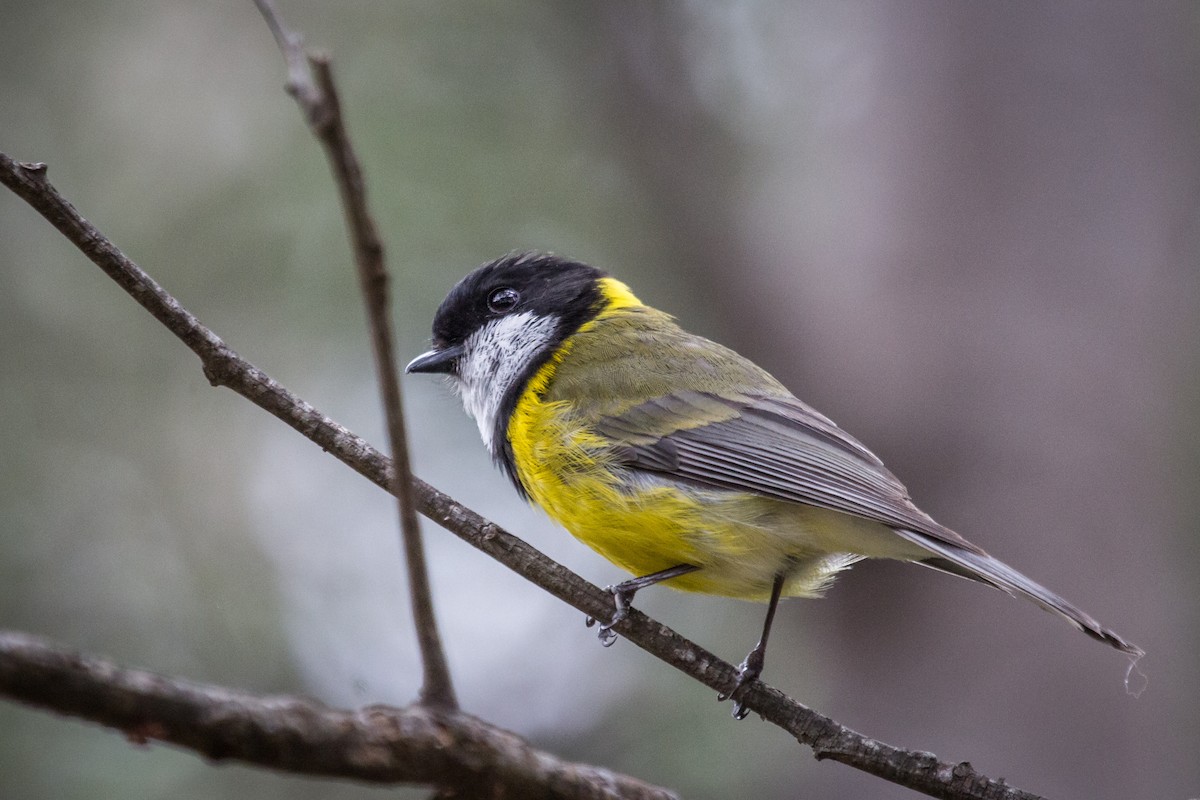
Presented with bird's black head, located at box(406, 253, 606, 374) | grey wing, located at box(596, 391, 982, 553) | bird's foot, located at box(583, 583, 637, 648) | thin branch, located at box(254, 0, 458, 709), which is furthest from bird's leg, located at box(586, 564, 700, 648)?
bird's black head, located at box(406, 253, 606, 374)

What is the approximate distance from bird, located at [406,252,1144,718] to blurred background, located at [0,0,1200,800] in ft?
3.11

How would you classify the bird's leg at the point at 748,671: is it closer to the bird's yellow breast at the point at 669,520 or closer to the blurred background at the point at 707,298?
the bird's yellow breast at the point at 669,520

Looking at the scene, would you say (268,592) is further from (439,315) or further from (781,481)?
(781,481)

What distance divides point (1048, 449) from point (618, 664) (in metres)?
2.60

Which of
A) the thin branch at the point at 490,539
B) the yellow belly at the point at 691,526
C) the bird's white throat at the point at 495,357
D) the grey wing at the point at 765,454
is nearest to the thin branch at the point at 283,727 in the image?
the thin branch at the point at 490,539

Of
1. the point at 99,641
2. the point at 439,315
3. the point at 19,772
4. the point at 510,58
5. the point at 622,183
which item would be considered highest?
the point at 510,58

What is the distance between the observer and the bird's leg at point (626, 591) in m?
2.58

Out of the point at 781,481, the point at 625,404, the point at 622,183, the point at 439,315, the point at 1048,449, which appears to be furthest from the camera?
the point at 622,183

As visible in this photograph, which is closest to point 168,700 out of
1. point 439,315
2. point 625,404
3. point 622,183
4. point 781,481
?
point 781,481

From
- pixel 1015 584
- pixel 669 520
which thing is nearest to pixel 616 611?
pixel 669 520

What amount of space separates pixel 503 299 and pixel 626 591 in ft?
5.46

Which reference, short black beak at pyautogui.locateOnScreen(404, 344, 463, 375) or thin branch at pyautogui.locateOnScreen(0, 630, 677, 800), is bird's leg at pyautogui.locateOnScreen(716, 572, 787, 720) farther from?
short black beak at pyautogui.locateOnScreen(404, 344, 463, 375)

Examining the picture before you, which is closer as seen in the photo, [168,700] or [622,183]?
[168,700]

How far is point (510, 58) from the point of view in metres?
7.16
